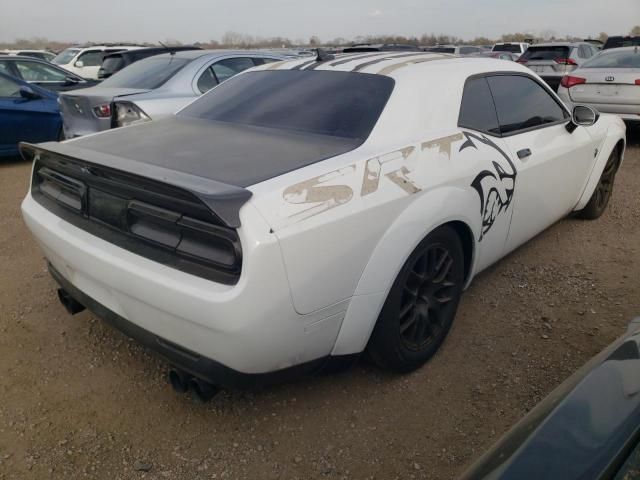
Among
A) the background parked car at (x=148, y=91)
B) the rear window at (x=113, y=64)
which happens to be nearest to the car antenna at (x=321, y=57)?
the background parked car at (x=148, y=91)

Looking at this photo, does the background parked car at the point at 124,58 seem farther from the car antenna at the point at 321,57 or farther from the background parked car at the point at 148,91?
the car antenna at the point at 321,57

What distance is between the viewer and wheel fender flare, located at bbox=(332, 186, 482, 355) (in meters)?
2.18

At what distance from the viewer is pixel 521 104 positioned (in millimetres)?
3430

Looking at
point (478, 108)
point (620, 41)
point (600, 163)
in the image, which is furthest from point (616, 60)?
point (620, 41)

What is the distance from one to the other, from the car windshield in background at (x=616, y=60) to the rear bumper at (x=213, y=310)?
784 cm

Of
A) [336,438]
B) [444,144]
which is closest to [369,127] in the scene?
[444,144]

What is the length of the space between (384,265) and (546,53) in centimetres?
1273

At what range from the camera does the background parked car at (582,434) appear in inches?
45.1

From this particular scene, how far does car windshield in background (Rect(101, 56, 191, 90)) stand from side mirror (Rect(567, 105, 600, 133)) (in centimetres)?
415

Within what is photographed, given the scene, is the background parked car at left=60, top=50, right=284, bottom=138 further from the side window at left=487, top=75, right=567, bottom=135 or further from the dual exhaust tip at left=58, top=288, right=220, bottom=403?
the dual exhaust tip at left=58, top=288, right=220, bottom=403

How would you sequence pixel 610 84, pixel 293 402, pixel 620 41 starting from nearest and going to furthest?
pixel 293 402 < pixel 610 84 < pixel 620 41

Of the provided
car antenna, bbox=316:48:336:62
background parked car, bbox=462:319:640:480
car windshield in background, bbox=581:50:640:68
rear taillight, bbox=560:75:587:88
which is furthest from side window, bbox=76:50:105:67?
background parked car, bbox=462:319:640:480

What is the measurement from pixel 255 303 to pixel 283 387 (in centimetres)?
93

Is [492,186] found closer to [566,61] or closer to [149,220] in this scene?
[149,220]
